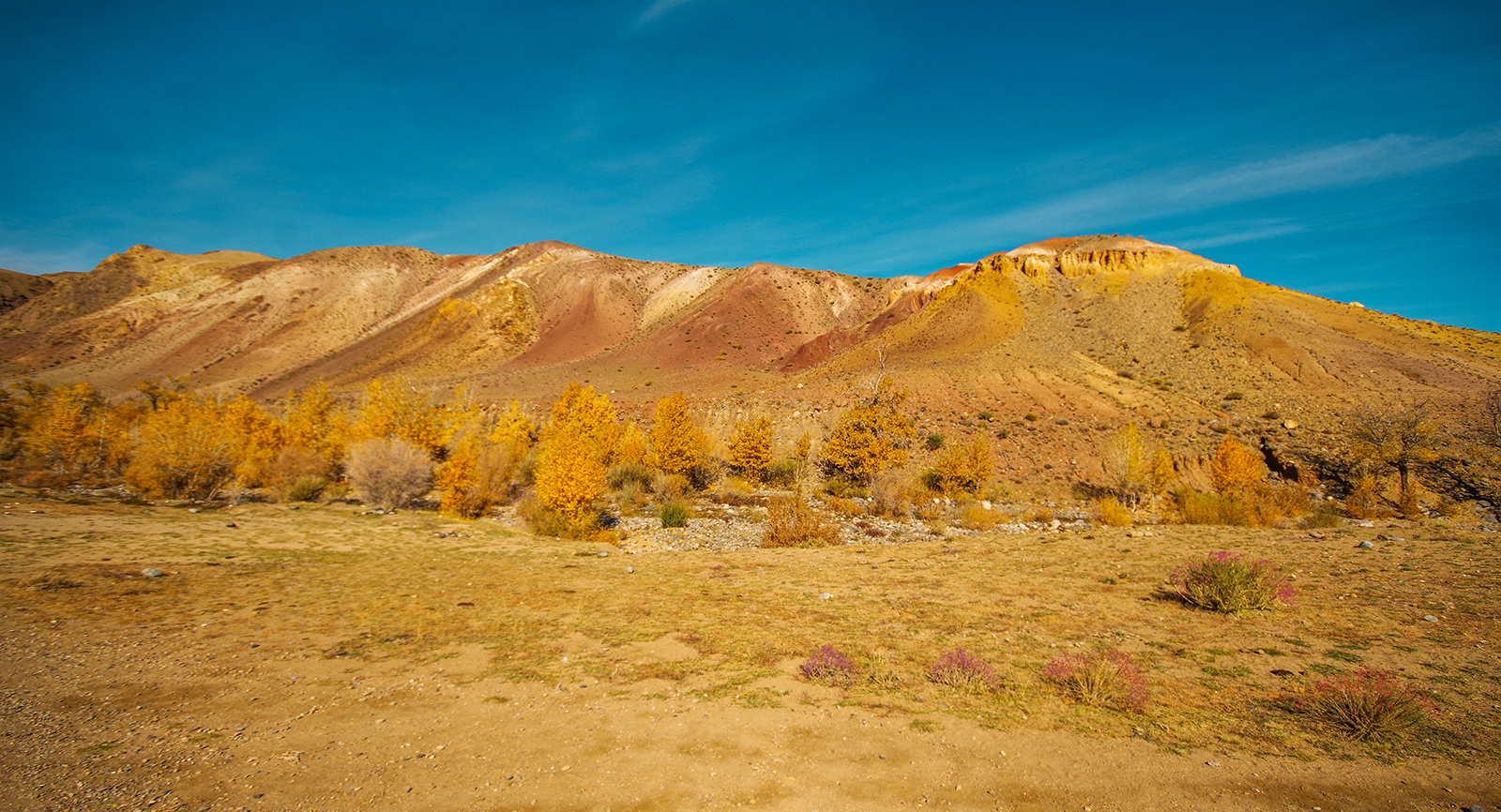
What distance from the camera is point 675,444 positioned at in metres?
32.1

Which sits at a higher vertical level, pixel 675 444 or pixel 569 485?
pixel 675 444

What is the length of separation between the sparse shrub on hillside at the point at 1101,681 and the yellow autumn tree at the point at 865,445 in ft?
68.7

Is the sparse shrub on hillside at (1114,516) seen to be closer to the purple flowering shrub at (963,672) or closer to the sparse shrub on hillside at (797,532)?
the sparse shrub on hillside at (797,532)

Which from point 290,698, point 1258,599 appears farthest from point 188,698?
point 1258,599

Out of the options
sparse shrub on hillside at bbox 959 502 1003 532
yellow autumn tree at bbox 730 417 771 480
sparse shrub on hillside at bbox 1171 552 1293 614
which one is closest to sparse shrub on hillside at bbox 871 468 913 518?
sparse shrub on hillside at bbox 959 502 1003 532

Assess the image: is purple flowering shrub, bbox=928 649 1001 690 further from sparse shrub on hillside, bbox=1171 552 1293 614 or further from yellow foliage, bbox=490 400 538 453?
yellow foliage, bbox=490 400 538 453

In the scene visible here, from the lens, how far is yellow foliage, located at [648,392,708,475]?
1257 inches

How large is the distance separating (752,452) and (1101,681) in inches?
1092

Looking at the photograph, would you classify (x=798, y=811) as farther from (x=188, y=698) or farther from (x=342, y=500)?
(x=342, y=500)

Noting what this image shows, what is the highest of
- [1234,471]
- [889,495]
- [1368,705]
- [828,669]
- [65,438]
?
[1234,471]

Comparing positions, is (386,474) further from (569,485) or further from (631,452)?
(631,452)

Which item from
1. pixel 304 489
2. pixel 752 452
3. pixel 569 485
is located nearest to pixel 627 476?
pixel 752 452

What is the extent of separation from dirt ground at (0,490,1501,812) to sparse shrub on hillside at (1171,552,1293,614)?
34cm

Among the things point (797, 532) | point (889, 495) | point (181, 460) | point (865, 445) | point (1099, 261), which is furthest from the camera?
point (1099, 261)
